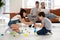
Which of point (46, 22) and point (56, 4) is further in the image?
point (56, 4)

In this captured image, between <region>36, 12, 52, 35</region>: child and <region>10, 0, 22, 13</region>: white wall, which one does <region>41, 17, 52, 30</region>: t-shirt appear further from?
<region>10, 0, 22, 13</region>: white wall

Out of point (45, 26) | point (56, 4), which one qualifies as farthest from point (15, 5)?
point (45, 26)

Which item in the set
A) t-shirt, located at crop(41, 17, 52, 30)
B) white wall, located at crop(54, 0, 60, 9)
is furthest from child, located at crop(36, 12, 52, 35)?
white wall, located at crop(54, 0, 60, 9)

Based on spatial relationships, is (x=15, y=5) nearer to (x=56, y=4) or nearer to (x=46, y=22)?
(x=56, y=4)

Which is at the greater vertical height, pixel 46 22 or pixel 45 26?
pixel 46 22

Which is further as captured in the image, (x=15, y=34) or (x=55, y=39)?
(x=15, y=34)

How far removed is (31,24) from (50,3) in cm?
483

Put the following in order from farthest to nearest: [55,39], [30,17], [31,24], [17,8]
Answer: [17,8] < [30,17] < [31,24] < [55,39]

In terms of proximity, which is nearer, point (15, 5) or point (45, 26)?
point (45, 26)

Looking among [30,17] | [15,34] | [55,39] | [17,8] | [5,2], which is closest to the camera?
[55,39]

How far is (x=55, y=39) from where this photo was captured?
15.1 ft

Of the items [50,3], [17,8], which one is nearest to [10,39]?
[17,8]

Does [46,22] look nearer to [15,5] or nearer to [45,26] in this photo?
[45,26]

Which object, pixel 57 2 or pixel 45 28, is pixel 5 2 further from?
pixel 45 28
